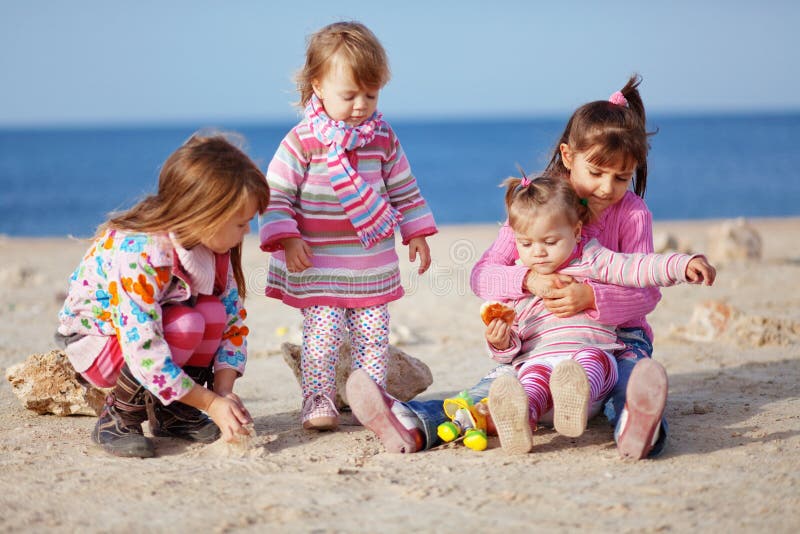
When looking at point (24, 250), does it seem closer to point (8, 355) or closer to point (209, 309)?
point (8, 355)

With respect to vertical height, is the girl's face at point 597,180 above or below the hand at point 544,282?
above

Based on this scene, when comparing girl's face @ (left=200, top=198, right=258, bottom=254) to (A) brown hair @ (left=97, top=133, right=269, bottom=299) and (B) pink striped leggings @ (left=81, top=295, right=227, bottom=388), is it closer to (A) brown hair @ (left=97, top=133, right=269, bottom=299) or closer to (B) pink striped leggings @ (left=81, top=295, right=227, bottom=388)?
(A) brown hair @ (left=97, top=133, right=269, bottom=299)

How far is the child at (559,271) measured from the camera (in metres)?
3.22

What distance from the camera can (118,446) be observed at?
123 inches

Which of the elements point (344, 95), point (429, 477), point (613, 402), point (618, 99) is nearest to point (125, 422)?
point (429, 477)

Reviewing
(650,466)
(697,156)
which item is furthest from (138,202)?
(697,156)

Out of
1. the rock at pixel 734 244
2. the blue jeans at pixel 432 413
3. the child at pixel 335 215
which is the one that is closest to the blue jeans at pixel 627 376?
the blue jeans at pixel 432 413

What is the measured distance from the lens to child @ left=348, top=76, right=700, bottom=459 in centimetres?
323

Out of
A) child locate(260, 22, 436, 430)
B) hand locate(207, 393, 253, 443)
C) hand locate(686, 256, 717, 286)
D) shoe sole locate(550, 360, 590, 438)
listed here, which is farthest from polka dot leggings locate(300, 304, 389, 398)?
hand locate(686, 256, 717, 286)

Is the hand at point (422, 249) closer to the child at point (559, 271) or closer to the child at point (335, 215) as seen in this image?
the child at point (335, 215)

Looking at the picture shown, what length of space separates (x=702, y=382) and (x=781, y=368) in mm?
534

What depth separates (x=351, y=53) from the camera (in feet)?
11.2

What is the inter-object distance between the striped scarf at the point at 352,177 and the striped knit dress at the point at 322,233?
5 centimetres

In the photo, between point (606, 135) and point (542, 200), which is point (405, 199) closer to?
point (542, 200)
